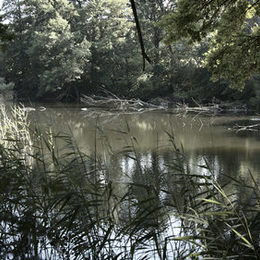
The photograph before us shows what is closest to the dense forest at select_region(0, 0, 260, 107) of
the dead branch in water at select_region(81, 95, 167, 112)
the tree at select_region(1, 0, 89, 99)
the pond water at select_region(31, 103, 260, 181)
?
the tree at select_region(1, 0, 89, 99)

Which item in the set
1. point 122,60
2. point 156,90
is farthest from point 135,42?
point 156,90

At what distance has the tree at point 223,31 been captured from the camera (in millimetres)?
6887

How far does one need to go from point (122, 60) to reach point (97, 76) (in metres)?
2.77

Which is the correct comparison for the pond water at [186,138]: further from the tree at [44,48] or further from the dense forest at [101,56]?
the tree at [44,48]

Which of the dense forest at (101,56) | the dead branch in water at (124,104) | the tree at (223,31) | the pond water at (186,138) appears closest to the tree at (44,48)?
the dense forest at (101,56)

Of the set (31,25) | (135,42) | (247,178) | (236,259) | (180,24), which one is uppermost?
(31,25)

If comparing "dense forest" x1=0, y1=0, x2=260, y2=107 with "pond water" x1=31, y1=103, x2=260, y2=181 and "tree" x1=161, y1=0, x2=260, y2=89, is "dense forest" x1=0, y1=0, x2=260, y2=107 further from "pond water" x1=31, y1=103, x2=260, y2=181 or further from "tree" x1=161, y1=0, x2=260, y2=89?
"tree" x1=161, y1=0, x2=260, y2=89

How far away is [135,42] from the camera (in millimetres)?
30453

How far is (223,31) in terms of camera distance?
8109 mm

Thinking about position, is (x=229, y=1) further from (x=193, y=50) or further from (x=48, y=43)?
(x=48, y=43)

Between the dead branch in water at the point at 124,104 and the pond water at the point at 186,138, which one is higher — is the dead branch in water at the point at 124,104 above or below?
above

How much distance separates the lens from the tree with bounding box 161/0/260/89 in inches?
271

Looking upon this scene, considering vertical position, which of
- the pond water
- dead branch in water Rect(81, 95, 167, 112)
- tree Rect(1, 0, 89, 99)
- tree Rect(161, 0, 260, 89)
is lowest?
the pond water

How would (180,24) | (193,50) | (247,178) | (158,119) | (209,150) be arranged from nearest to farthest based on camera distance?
(180,24) → (247,178) → (209,150) → (158,119) → (193,50)
